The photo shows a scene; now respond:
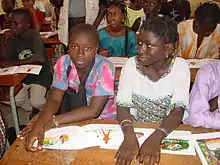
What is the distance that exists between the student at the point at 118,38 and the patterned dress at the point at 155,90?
1258mm

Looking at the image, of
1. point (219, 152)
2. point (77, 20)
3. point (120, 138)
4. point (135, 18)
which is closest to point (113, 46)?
point (135, 18)

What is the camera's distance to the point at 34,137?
1.35 m

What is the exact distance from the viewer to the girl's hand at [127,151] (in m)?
1.21

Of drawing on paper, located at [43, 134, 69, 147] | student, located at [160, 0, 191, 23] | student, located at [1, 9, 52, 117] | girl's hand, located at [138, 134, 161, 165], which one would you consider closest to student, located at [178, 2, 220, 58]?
student, located at [160, 0, 191, 23]

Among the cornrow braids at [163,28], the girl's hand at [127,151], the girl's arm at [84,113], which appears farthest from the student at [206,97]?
the girl's arm at [84,113]

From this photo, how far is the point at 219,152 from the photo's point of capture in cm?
124

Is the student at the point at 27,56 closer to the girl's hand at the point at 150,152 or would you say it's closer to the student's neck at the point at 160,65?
the student's neck at the point at 160,65

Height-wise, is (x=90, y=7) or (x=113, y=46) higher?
(x=90, y=7)

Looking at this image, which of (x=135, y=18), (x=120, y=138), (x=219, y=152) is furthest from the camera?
(x=135, y=18)

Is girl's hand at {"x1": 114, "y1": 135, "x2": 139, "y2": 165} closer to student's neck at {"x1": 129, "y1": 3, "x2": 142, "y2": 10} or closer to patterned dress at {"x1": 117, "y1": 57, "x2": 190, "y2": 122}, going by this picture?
patterned dress at {"x1": 117, "y1": 57, "x2": 190, "y2": 122}

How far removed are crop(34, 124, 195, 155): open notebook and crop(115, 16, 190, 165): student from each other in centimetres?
5

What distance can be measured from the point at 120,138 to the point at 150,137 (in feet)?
0.48

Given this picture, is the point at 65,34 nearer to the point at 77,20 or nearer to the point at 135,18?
the point at 77,20

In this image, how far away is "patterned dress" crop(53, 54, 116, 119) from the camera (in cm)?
172
